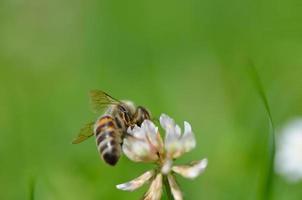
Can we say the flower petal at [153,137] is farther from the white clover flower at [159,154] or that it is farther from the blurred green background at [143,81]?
the blurred green background at [143,81]

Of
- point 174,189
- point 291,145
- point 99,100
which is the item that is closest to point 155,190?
point 174,189

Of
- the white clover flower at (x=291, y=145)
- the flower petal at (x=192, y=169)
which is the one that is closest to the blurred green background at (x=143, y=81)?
the white clover flower at (x=291, y=145)

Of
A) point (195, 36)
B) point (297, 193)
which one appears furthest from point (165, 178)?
point (195, 36)

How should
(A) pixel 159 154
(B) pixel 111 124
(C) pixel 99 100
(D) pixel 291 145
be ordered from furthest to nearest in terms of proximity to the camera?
1. (D) pixel 291 145
2. (C) pixel 99 100
3. (B) pixel 111 124
4. (A) pixel 159 154

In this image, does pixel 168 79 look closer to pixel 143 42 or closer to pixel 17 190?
pixel 143 42

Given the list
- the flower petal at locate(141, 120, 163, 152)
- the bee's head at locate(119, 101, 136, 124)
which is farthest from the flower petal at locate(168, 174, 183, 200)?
the bee's head at locate(119, 101, 136, 124)

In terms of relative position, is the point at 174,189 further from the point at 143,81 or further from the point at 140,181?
the point at 143,81
